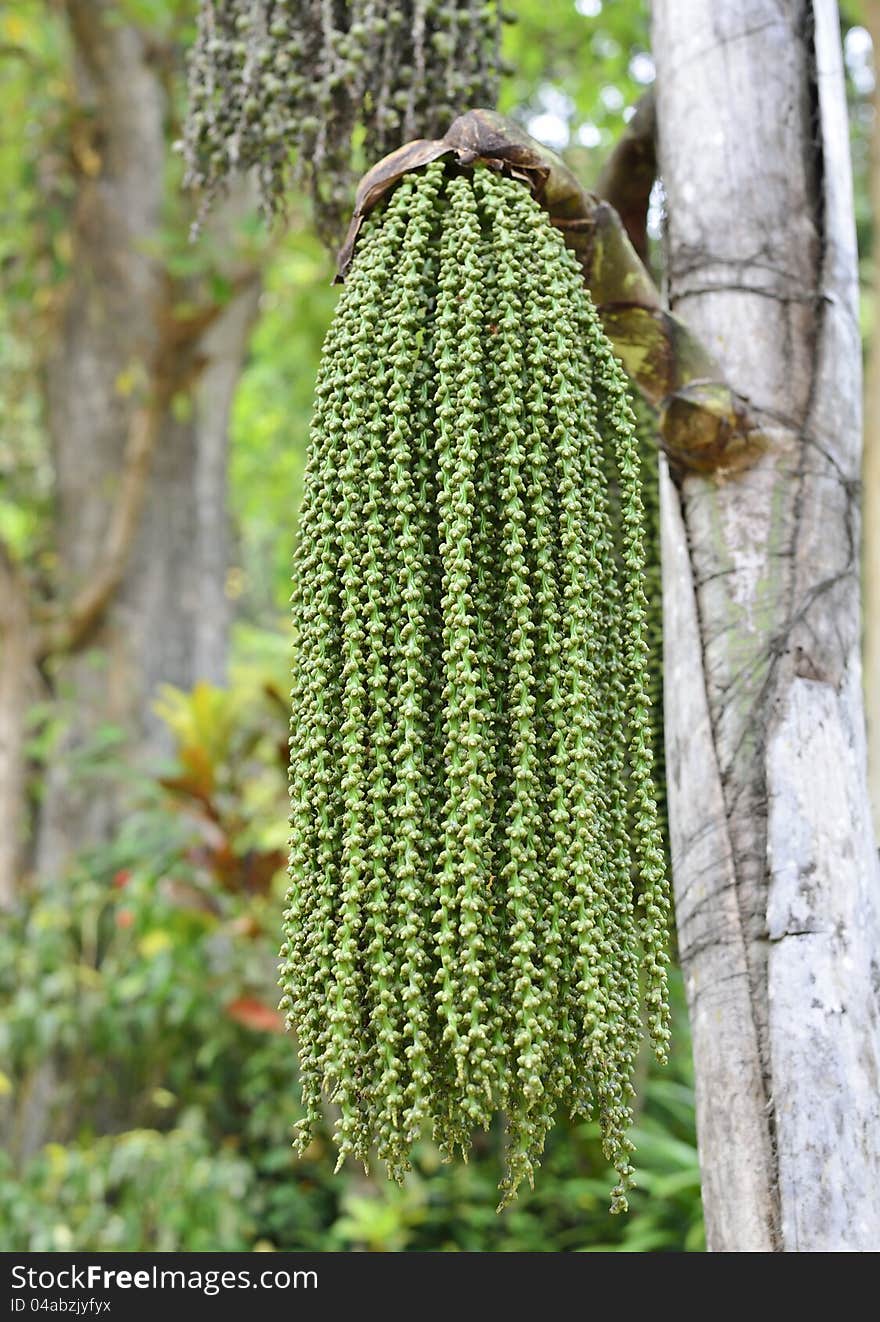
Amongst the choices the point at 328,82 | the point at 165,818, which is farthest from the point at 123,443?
the point at 328,82

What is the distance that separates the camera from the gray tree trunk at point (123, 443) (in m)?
4.86

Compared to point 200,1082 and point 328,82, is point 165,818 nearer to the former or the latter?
point 200,1082

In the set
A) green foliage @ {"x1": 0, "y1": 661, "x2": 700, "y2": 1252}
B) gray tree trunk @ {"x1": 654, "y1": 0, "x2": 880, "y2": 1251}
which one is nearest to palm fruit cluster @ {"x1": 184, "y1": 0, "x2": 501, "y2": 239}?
gray tree trunk @ {"x1": 654, "y1": 0, "x2": 880, "y2": 1251}

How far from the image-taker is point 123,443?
16.9ft

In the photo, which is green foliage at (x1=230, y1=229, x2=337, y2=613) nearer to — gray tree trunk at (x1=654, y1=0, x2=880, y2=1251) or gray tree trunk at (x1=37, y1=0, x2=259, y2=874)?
gray tree trunk at (x1=37, y1=0, x2=259, y2=874)

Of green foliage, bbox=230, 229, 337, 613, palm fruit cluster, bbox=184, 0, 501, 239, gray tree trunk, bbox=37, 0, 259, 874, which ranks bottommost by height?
palm fruit cluster, bbox=184, 0, 501, 239

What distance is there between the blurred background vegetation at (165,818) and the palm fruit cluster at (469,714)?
2375 mm

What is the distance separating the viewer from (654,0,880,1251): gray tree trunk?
1.35 meters

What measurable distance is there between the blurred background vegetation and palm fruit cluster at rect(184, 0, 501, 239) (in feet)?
6.23

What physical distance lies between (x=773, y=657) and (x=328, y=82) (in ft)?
3.55

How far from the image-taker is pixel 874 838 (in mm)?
1489

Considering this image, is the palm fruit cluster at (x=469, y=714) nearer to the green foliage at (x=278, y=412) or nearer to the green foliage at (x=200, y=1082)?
the green foliage at (x=200, y=1082)
